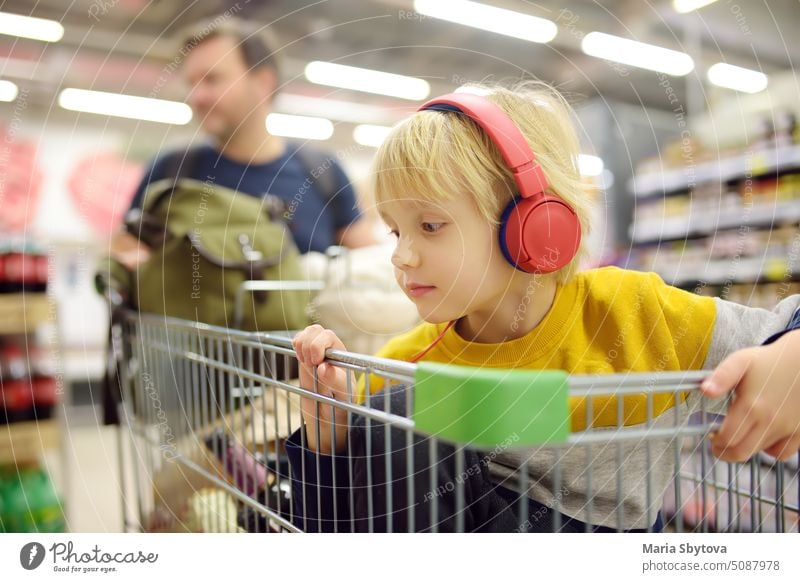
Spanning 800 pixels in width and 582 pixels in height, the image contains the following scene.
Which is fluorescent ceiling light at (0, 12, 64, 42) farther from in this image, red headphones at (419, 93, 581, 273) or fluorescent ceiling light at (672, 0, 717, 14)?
fluorescent ceiling light at (672, 0, 717, 14)

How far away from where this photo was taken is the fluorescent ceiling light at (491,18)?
2.83 feet

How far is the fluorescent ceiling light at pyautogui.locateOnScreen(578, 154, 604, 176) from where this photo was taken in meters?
0.65

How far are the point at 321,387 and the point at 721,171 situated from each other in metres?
1.45

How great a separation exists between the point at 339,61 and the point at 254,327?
43cm

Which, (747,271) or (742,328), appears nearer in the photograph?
(742,328)

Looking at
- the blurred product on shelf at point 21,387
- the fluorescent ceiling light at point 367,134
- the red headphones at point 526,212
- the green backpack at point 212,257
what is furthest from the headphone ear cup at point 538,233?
Result: the blurred product on shelf at point 21,387

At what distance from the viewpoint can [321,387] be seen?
0.58 meters

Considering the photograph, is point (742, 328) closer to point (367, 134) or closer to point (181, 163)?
point (367, 134)

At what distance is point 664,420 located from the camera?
1.94 feet

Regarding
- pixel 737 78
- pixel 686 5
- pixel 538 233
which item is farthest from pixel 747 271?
pixel 538 233

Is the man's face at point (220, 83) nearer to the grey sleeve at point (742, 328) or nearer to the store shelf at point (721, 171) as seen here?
the grey sleeve at point (742, 328)

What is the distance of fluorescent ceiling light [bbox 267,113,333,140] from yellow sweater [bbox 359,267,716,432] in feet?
1.46

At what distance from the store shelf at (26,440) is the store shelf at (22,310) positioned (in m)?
0.21

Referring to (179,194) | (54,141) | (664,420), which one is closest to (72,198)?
(54,141)
